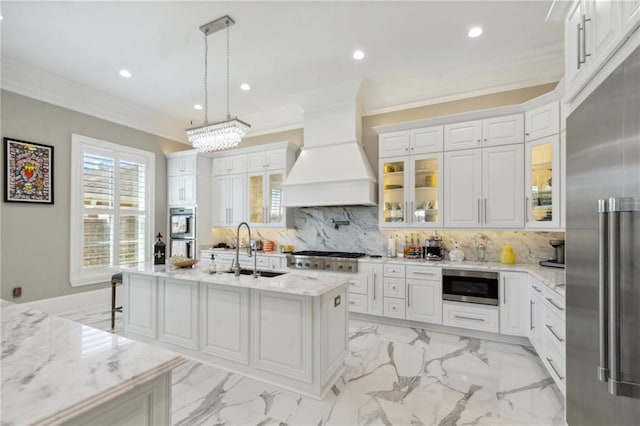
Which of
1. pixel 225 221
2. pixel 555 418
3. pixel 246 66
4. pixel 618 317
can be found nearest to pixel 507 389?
pixel 555 418

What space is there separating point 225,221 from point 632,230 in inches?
217

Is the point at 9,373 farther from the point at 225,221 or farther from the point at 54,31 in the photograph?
the point at 225,221

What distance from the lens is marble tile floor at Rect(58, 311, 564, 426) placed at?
2.08 metres

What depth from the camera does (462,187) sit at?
381cm

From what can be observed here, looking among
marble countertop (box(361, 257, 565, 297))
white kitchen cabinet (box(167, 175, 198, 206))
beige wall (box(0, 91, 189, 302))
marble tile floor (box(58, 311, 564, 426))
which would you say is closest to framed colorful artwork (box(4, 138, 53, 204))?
beige wall (box(0, 91, 189, 302))

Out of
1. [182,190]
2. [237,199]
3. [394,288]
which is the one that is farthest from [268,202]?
[394,288]

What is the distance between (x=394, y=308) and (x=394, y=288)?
0.26 meters

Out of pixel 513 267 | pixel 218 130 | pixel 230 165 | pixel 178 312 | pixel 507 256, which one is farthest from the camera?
pixel 230 165

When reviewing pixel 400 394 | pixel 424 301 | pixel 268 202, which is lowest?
pixel 400 394

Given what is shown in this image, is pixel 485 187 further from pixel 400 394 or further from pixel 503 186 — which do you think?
pixel 400 394

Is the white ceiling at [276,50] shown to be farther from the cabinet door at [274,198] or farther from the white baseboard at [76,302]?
the white baseboard at [76,302]

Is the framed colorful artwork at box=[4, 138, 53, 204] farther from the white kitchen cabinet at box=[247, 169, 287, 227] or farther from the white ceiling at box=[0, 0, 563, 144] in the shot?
the white kitchen cabinet at box=[247, 169, 287, 227]

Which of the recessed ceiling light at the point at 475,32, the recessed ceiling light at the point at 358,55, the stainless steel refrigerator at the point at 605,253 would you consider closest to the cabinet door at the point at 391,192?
the recessed ceiling light at the point at 358,55

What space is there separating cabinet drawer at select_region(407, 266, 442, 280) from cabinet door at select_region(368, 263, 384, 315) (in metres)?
0.40
